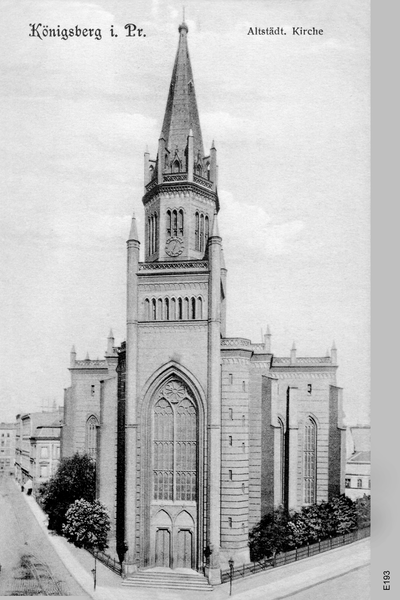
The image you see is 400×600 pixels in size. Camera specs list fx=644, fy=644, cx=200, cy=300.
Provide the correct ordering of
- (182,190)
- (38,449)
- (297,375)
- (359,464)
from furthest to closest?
(297,375) < (38,449) < (182,190) < (359,464)

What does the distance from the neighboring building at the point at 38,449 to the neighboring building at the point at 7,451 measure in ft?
0.91

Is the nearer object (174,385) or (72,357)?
(72,357)

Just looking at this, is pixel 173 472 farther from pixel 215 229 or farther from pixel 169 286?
pixel 215 229

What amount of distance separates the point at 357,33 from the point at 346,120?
9.90 feet

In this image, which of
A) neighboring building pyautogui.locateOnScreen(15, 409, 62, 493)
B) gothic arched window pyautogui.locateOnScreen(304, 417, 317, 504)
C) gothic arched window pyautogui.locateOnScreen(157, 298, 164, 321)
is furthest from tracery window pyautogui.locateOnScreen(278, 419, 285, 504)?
neighboring building pyautogui.locateOnScreen(15, 409, 62, 493)

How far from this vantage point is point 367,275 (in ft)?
78.7

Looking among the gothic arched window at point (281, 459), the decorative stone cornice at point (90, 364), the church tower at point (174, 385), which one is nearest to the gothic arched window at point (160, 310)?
the church tower at point (174, 385)

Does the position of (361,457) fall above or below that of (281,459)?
above

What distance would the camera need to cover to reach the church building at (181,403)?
2848 centimetres

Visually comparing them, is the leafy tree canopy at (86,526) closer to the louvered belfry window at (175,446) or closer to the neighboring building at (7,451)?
the louvered belfry window at (175,446)

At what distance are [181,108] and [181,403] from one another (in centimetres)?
1328

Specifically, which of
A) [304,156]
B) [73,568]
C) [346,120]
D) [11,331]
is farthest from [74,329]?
[346,120]

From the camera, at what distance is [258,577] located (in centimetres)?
2617

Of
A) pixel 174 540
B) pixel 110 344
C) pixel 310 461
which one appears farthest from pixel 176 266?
pixel 310 461
